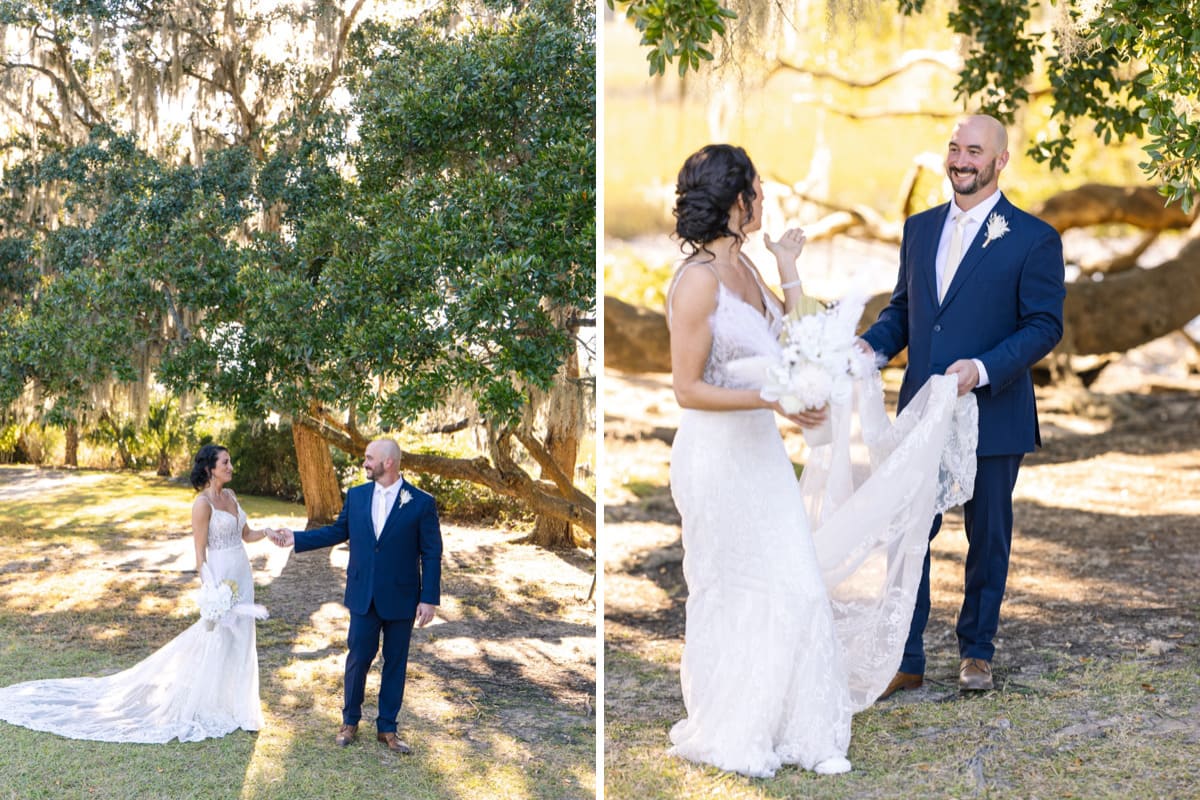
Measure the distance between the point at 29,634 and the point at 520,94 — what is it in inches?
145

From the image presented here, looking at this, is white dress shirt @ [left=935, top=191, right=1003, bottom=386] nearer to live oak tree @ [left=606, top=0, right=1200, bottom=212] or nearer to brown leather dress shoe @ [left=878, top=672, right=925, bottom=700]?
live oak tree @ [left=606, top=0, right=1200, bottom=212]

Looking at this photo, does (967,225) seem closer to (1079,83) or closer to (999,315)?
(999,315)

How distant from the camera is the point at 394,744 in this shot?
15.6ft

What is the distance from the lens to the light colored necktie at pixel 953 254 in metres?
3.75

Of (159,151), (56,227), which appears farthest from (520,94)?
(56,227)

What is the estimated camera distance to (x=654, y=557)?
21.8ft

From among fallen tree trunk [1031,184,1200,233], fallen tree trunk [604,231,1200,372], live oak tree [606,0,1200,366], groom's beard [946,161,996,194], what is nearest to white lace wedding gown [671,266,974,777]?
groom's beard [946,161,996,194]

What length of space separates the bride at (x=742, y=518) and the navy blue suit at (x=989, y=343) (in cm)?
23

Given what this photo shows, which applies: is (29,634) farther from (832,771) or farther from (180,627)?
(832,771)


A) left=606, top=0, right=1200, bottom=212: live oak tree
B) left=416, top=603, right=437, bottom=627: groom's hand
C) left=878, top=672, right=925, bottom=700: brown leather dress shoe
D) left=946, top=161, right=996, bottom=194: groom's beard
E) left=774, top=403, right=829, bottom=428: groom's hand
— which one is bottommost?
left=878, top=672, right=925, bottom=700: brown leather dress shoe

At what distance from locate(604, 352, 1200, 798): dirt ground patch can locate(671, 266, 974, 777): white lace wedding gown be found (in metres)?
0.15

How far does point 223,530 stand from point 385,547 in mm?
962

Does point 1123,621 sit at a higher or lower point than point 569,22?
lower

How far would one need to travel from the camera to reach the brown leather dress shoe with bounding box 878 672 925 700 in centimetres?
385
